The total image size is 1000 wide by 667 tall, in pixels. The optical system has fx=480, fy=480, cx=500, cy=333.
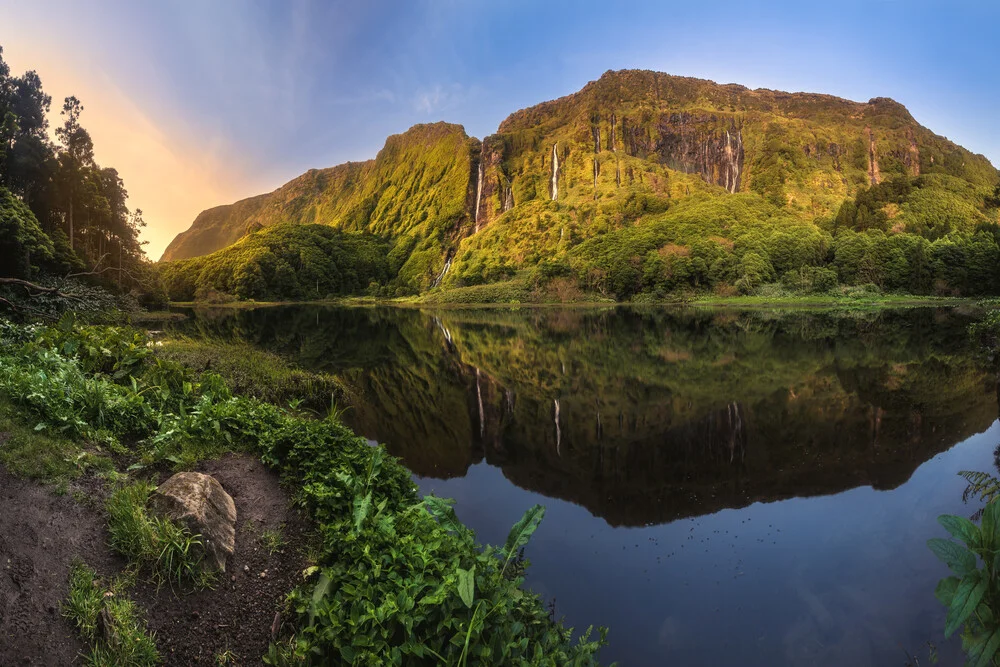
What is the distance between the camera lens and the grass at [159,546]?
531cm

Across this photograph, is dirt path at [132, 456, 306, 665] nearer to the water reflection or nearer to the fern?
the water reflection

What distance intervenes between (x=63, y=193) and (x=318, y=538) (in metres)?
72.4

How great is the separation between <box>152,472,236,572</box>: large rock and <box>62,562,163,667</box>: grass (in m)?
0.96

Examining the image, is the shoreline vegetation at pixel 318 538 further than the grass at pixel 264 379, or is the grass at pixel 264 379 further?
the grass at pixel 264 379

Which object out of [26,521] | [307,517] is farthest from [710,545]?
[26,521]

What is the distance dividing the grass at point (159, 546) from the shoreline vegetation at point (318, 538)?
0.08 ft

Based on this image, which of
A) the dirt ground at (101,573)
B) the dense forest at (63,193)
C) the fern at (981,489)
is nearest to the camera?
the dirt ground at (101,573)

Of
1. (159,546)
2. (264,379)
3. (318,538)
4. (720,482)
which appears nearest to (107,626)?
(159,546)

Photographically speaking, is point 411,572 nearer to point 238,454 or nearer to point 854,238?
point 238,454

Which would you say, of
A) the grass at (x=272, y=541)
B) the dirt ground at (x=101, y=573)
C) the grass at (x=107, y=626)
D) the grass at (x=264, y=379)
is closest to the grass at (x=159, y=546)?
the dirt ground at (x=101, y=573)

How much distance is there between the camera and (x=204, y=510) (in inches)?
235

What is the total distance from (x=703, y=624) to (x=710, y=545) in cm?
224

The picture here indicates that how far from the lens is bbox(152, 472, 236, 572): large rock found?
18.7 ft

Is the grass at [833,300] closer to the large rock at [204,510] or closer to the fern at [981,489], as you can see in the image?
the fern at [981,489]
